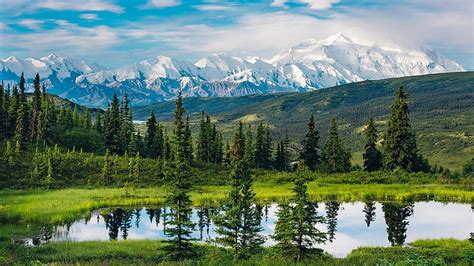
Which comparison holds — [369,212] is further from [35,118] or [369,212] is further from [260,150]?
[35,118]

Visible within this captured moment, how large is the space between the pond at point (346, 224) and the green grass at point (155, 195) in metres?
2.88

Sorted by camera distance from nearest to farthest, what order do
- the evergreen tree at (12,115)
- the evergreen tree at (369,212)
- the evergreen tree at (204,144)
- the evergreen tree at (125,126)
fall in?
the evergreen tree at (369,212) < the evergreen tree at (12,115) < the evergreen tree at (125,126) < the evergreen tree at (204,144)

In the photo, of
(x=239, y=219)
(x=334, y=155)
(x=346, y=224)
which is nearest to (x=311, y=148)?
(x=334, y=155)

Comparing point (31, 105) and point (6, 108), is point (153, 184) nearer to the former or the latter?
point (6, 108)

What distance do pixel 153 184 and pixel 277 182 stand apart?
21.5 meters

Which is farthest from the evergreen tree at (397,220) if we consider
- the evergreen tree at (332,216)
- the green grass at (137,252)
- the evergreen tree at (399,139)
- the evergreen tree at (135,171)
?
the evergreen tree at (135,171)

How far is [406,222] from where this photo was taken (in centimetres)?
5072

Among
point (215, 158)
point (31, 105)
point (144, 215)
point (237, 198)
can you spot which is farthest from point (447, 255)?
point (31, 105)

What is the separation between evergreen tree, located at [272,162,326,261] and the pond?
1152 centimetres

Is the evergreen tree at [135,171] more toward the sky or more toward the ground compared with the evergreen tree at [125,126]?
more toward the ground

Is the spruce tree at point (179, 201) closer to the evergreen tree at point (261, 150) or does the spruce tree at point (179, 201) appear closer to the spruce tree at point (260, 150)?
the evergreen tree at point (261, 150)

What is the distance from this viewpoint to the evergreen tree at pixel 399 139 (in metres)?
85.1

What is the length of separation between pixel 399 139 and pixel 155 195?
147 feet

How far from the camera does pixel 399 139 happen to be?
85.6m
